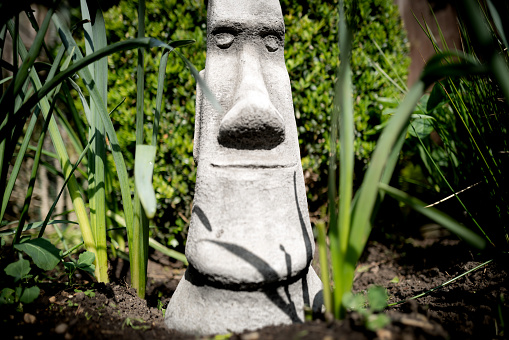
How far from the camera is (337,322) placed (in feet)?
2.81

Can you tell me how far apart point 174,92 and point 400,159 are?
1757 mm

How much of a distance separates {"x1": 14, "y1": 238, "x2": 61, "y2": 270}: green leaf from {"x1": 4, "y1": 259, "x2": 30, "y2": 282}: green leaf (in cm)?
3

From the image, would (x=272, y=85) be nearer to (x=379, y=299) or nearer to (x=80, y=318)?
(x=379, y=299)

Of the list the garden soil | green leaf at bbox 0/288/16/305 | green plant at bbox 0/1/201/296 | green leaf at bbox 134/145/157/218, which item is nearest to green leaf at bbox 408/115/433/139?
the garden soil

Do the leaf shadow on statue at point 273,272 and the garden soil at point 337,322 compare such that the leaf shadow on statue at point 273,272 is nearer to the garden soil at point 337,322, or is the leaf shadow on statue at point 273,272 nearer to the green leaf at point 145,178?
the garden soil at point 337,322

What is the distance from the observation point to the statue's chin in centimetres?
105

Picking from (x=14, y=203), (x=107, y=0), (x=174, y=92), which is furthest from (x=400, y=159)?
(x=14, y=203)

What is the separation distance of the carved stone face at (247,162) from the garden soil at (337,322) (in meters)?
0.22

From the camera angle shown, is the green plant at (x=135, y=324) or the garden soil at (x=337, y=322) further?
the green plant at (x=135, y=324)

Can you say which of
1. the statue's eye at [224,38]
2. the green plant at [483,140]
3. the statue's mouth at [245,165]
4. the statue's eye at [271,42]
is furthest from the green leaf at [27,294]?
the green plant at [483,140]

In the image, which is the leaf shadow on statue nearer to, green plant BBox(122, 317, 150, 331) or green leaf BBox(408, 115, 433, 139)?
green plant BBox(122, 317, 150, 331)

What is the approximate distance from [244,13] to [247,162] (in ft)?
1.87

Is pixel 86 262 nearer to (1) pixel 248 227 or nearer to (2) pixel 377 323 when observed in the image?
(1) pixel 248 227

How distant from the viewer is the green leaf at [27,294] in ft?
3.41
